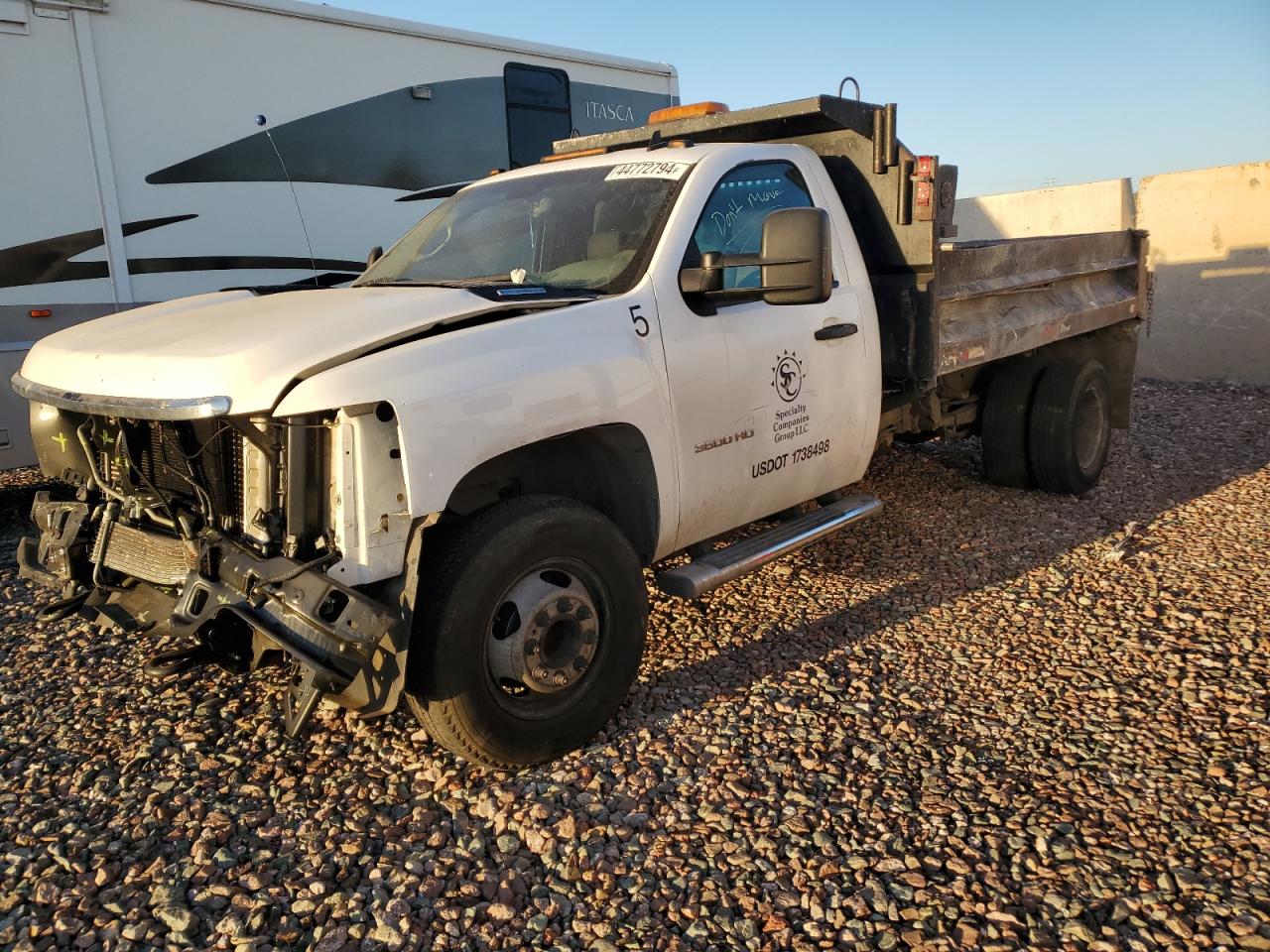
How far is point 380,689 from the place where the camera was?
280 centimetres

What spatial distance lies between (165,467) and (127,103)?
4.04m

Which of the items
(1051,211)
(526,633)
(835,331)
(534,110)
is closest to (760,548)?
(835,331)

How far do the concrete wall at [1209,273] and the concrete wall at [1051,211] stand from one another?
0.26 m

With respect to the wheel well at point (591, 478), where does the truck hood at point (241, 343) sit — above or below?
above

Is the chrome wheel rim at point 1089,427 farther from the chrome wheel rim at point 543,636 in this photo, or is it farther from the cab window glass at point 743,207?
the chrome wheel rim at point 543,636

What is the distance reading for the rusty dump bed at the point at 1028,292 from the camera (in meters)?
4.90

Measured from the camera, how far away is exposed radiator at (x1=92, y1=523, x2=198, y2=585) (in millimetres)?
3156

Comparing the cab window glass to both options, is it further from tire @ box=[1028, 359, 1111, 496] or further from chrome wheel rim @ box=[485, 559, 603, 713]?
tire @ box=[1028, 359, 1111, 496]

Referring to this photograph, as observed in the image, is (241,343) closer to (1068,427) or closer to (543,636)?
(543,636)

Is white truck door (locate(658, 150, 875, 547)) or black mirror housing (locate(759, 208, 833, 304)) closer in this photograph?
black mirror housing (locate(759, 208, 833, 304))

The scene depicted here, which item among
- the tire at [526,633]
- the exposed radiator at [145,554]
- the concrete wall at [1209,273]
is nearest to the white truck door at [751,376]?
the tire at [526,633]

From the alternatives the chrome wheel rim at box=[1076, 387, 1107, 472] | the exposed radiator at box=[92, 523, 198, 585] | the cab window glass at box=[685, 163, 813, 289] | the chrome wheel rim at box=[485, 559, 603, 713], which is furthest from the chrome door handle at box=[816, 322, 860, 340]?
the exposed radiator at box=[92, 523, 198, 585]

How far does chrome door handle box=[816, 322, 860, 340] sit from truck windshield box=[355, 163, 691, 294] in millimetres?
A: 932

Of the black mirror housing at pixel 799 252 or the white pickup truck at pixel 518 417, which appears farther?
the black mirror housing at pixel 799 252
